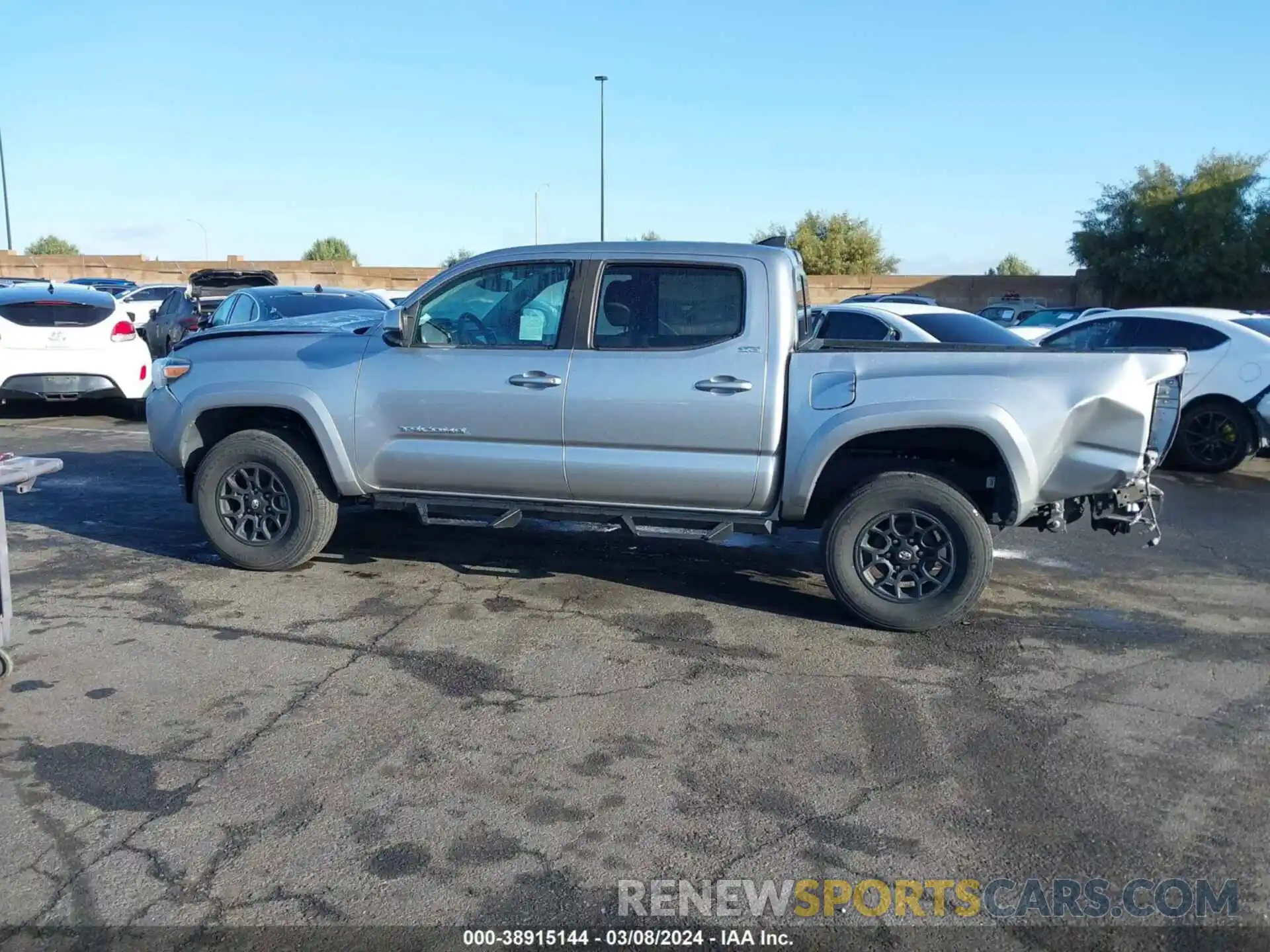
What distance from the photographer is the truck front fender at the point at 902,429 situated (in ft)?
17.5

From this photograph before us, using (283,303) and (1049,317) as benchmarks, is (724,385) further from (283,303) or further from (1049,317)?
(1049,317)

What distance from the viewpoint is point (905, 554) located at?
18.3 feet

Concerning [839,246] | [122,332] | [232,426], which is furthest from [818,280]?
[232,426]

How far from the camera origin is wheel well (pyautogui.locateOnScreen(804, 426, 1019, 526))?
560 cm

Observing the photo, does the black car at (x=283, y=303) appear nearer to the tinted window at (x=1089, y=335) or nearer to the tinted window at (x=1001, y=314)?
the tinted window at (x=1089, y=335)

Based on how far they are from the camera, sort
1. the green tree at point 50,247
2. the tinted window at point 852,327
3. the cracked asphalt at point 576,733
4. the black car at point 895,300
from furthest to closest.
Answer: the green tree at point 50,247, the black car at point 895,300, the tinted window at point 852,327, the cracked asphalt at point 576,733

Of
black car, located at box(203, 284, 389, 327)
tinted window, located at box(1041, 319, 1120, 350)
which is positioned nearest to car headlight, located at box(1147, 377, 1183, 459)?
tinted window, located at box(1041, 319, 1120, 350)

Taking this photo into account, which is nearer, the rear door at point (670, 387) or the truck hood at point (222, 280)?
the rear door at point (670, 387)

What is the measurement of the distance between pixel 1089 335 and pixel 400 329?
882 centimetres

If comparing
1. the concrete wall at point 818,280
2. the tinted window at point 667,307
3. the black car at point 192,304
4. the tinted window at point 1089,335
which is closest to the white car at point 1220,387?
the tinted window at point 1089,335

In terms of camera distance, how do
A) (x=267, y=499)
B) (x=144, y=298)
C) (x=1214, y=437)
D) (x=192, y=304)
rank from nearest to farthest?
1. (x=267, y=499)
2. (x=1214, y=437)
3. (x=192, y=304)
4. (x=144, y=298)

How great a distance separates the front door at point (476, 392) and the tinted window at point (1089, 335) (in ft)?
24.9

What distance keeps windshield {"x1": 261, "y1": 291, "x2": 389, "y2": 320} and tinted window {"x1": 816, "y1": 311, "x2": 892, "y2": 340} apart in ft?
16.6

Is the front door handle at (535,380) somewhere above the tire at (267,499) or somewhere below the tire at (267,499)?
above
